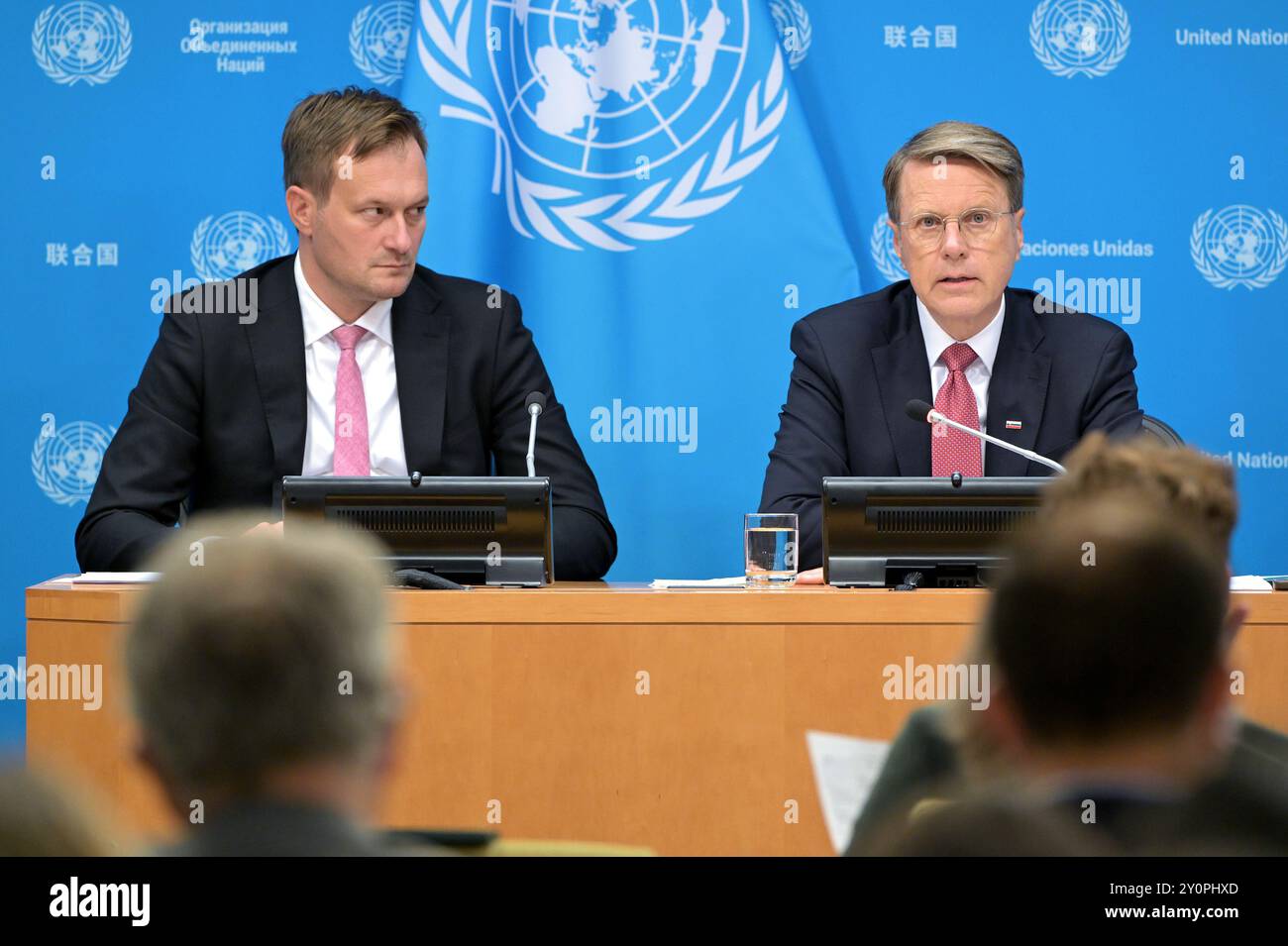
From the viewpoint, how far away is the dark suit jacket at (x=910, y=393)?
3375 millimetres

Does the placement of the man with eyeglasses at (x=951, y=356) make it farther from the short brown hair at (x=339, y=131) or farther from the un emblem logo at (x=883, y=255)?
the short brown hair at (x=339, y=131)

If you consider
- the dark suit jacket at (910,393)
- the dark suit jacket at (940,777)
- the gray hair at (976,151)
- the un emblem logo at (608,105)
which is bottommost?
the dark suit jacket at (940,777)

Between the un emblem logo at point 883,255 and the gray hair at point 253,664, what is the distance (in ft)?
11.5

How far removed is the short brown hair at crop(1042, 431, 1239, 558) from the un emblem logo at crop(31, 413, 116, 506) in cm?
342

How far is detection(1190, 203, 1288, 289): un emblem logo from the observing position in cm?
419

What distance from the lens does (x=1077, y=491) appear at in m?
1.20

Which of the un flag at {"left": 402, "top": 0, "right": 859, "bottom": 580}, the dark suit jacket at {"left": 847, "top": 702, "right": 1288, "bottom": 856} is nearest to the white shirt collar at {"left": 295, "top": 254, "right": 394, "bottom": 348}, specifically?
the un flag at {"left": 402, "top": 0, "right": 859, "bottom": 580}

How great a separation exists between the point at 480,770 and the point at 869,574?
30.6 inches

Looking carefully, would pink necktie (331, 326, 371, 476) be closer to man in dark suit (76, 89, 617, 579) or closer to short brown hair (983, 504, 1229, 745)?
man in dark suit (76, 89, 617, 579)

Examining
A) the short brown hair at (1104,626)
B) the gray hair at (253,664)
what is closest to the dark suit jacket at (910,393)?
the short brown hair at (1104,626)

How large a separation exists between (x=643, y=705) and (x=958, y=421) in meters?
1.43

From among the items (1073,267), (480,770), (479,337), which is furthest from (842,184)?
(480,770)

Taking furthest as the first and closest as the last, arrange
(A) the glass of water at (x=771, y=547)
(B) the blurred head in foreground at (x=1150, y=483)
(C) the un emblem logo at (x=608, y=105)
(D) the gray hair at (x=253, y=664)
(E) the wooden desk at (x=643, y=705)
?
(C) the un emblem logo at (x=608, y=105), (A) the glass of water at (x=771, y=547), (E) the wooden desk at (x=643, y=705), (B) the blurred head in foreground at (x=1150, y=483), (D) the gray hair at (x=253, y=664)

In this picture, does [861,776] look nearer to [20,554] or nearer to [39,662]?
[39,662]
